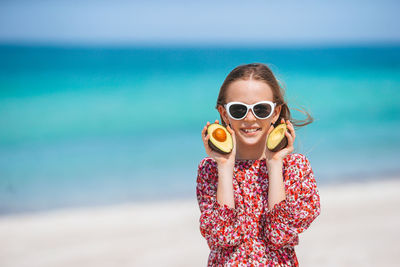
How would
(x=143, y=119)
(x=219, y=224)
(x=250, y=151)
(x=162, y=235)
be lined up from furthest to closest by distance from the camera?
(x=143, y=119)
(x=162, y=235)
(x=250, y=151)
(x=219, y=224)

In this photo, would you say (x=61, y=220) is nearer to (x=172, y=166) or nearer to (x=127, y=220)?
(x=127, y=220)

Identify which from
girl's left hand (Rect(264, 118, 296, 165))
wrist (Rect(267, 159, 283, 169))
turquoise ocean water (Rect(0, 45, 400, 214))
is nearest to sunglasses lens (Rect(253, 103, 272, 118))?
girl's left hand (Rect(264, 118, 296, 165))

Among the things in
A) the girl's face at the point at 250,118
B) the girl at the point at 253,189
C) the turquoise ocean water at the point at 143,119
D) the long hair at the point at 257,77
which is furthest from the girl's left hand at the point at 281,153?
the turquoise ocean water at the point at 143,119

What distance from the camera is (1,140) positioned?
959 centimetres

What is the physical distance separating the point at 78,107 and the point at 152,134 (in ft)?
11.4

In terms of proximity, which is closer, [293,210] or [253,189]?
[293,210]

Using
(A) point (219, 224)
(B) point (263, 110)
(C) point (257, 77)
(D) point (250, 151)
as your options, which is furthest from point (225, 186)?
(C) point (257, 77)

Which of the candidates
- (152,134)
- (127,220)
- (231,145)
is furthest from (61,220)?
(152,134)

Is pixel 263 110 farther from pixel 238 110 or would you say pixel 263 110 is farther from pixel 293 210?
pixel 293 210

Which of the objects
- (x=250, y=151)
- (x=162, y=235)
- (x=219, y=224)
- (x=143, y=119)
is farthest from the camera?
(x=143, y=119)

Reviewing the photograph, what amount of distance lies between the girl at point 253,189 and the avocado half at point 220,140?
28 mm

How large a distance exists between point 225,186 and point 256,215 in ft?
0.72

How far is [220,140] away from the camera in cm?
255

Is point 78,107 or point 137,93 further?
point 137,93
